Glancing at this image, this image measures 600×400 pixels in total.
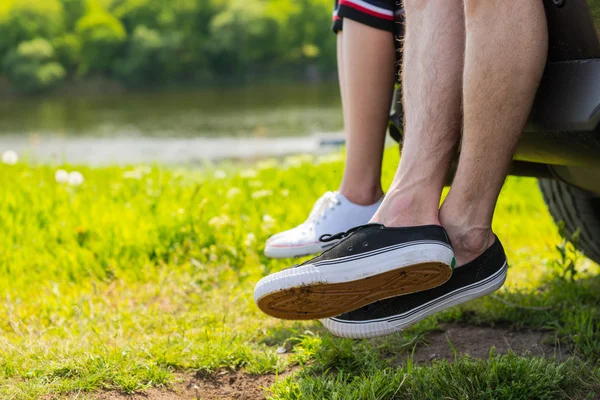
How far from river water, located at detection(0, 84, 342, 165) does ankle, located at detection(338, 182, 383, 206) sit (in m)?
9.37

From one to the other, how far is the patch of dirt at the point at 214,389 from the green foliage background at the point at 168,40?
5858 centimetres

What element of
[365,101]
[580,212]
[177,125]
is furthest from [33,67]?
[580,212]

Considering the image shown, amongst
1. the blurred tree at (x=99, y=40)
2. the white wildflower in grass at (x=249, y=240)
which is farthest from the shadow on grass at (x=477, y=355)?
the blurred tree at (x=99, y=40)

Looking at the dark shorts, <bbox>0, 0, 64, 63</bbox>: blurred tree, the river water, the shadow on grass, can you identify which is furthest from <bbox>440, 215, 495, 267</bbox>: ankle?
<bbox>0, 0, 64, 63</bbox>: blurred tree

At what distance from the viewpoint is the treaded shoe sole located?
1.39m

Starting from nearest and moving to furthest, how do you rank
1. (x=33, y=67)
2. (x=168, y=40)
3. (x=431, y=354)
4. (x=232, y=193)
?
(x=431, y=354), (x=232, y=193), (x=33, y=67), (x=168, y=40)

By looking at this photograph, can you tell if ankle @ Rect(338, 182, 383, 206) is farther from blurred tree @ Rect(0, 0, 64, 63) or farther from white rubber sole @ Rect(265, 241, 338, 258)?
blurred tree @ Rect(0, 0, 64, 63)

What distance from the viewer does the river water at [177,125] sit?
19406 millimetres

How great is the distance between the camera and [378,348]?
5.78ft

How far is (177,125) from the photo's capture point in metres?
29.5

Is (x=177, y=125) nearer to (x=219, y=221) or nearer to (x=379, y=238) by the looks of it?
(x=219, y=221)

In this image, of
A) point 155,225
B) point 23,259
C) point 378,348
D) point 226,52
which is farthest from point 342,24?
point 226,52

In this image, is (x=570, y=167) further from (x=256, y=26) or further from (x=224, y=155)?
(x=256, y=26)

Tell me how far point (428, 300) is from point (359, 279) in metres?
0.18
